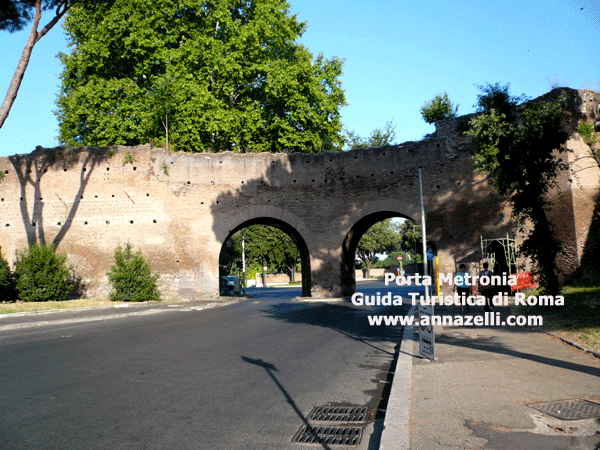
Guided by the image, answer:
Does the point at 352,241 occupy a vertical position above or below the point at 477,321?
above

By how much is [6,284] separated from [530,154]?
64.8 ft

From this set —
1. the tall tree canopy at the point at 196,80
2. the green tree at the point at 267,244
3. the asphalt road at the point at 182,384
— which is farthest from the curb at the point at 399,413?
the green tree at the point at 267,244

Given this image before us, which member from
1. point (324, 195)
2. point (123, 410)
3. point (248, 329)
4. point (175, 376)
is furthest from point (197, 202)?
point (123, 410)

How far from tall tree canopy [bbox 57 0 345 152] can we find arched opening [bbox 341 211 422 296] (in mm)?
6368

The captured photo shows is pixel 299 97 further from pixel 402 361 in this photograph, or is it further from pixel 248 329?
pixel 402 361

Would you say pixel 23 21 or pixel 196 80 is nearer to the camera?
pixel 23 21

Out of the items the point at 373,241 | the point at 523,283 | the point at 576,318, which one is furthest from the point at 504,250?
the point at 373,241

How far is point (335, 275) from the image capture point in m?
25.1

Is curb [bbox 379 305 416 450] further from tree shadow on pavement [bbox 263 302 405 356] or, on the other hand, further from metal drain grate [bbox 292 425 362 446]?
tree shadow on pavement [bbox 263 302 405 356]

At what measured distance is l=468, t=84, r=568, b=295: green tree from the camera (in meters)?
13.6

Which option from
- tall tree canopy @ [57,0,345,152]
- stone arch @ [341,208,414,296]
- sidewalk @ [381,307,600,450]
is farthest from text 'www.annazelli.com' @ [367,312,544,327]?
tall tree canopy @ [57,0,345,152]

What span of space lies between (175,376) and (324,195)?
18.9m

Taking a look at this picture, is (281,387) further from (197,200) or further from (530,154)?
(197,200)

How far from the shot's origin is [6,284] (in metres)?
20.8
